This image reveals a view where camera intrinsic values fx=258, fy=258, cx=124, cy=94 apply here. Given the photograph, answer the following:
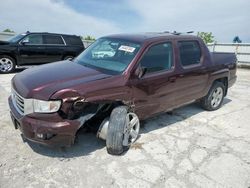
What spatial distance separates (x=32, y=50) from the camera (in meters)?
10.0

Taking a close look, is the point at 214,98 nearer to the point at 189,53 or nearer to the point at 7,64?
the point at 189,53

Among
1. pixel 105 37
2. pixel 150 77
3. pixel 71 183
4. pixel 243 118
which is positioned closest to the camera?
pixel 71 183

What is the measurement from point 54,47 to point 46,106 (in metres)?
7.89

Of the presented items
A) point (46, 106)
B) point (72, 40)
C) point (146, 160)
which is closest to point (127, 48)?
point (46, 106)

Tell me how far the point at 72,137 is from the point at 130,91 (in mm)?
1074

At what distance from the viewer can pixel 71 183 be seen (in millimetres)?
3035

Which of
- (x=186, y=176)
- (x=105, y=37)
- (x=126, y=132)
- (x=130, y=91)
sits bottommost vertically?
(x=186, y=176)

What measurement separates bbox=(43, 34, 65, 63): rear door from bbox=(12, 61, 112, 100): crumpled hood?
21.7ft

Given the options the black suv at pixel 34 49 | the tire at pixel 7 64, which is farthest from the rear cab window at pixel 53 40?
the tire at pixel 7 64

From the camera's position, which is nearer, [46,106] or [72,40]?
[46,106]

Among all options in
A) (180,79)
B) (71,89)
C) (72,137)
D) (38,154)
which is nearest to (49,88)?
(71,89)

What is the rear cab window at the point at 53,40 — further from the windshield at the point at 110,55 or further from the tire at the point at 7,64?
the windshield at the point at 110,55

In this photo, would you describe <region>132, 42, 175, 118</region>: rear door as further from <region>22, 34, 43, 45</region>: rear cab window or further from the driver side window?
<region>22, 34, 43, 45</region>: rear cab window

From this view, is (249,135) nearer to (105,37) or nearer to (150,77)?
(150,77)
